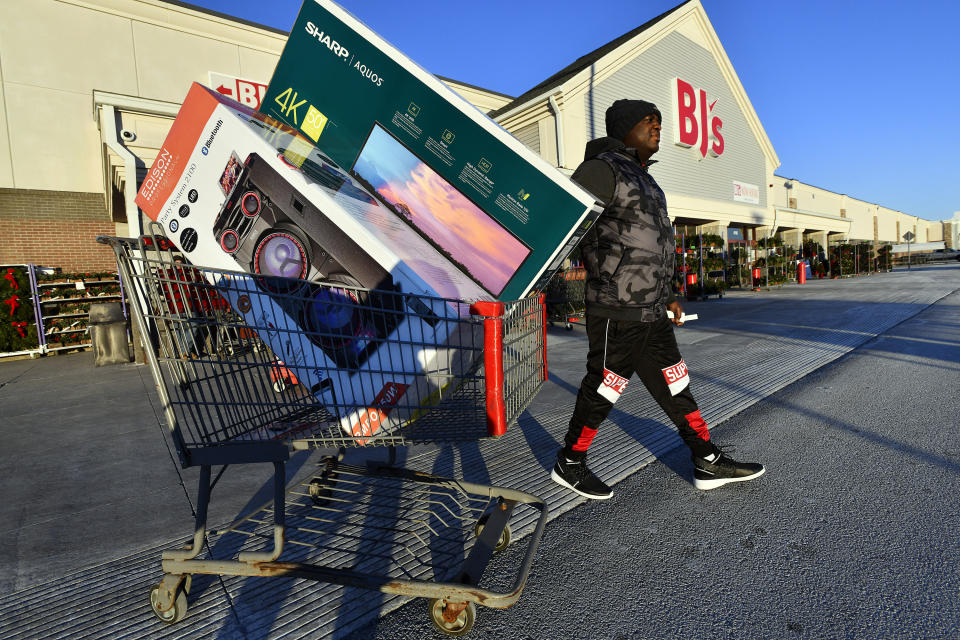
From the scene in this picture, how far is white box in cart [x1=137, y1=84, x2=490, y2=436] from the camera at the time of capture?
6.21 feet

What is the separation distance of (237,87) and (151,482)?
11.4 metres

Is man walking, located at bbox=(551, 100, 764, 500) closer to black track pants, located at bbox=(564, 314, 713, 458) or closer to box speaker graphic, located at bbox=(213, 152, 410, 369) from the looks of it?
black track pants, located at bbox=(564, 314, 713, 458)

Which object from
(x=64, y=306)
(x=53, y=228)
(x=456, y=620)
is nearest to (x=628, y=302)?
(x=456, y=620)

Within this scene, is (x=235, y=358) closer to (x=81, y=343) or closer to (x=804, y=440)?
(x=804, y=440)

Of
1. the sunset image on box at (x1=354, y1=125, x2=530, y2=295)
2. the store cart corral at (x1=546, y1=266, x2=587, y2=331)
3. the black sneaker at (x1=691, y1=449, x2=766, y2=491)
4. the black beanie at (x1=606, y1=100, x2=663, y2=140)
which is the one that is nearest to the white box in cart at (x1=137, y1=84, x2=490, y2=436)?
the sunset image on box at (x1=354, y1=125, x2=530, y2=295)

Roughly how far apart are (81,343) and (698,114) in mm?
18529

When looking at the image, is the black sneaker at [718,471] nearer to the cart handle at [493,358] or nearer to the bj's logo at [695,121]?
the cart handle at [493,358]

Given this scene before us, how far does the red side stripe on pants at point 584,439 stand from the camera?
2490mm

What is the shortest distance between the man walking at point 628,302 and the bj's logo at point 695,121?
49.9 feet

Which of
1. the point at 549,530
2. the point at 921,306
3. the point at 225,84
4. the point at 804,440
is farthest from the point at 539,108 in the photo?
the point at 549,530

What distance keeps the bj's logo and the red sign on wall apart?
12.3 metres

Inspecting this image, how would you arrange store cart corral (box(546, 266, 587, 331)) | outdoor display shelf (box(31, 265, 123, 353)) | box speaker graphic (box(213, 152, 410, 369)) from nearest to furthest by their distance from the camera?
box speaker graphic (box(213, 152, 410, 369)) → outdoor display shelf (box(31, 265, 123, 353)) → store cart corral (box(546, 266, 587, 331))

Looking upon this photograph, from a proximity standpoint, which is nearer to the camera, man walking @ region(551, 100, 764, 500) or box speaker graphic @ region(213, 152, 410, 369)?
box speaker graphic @ region(213, 152, 410, 369)

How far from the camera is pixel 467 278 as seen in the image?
2449 millimetres
